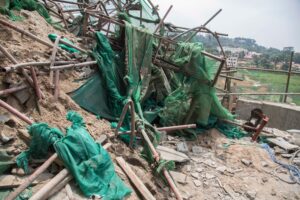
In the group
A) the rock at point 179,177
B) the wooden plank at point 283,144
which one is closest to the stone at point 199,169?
the rock at point 179,177

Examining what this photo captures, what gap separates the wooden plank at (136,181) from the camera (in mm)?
3727

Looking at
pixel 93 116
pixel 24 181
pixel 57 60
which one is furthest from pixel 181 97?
pixel 24 181

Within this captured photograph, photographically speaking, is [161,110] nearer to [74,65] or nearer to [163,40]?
[163,40]

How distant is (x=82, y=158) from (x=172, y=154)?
232 cm

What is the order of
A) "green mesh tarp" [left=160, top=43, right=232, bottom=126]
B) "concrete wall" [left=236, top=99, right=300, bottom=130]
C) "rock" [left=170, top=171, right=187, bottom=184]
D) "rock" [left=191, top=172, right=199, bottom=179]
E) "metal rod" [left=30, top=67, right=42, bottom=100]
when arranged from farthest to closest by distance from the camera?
"concrete wall" [left=236, top=99, right=300, bottom=130] < "green mesh tarp" [left=160, top=43, right=232, bottom=126] < "rock" [left=191, top=172, right=199, bottom=179] < "rock" [left=170, top=171, right=187, bottom=184] < "metal rod" [left=30, top=67, right=42, bottom=100]

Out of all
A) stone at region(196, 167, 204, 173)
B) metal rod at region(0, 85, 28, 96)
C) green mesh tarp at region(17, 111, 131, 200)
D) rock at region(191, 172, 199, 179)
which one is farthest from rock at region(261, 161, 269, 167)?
metal rod at region(0, 85, 28, 96)

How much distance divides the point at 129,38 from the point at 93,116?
1906 millimetres

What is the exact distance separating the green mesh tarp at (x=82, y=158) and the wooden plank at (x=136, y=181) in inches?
8.9

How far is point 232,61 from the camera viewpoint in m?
10.3

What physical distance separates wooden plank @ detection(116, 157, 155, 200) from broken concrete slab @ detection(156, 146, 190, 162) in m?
1.22

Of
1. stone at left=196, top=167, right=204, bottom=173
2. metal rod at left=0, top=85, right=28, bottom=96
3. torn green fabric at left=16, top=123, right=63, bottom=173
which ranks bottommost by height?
stone at left=196, top=167, right=204, bottom=173

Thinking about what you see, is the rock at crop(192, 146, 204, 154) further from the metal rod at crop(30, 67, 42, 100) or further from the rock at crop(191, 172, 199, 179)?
the metal rod at crop(30, 67, 42, 100)

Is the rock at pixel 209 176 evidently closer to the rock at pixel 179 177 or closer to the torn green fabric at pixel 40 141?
the rock at pixel 179 177

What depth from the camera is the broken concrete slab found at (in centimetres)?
525
